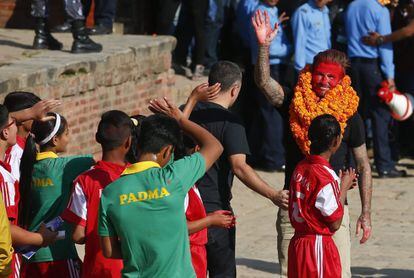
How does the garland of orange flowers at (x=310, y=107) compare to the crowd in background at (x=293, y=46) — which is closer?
the garland of orange flowers at (x=310, y=107)

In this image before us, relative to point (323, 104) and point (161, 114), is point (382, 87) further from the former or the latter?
point (161, 114)

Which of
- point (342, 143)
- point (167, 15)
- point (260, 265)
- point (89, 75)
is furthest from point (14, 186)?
point (167, 15)

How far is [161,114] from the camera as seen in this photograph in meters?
6.55

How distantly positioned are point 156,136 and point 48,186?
3.94 ft

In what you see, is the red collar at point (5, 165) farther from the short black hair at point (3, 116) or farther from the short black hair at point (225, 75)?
the short black hair at point (225, 75)

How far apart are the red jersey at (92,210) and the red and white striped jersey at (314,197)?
4.31ft

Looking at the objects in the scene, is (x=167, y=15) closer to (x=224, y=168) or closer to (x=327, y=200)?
(x=224, y=168)

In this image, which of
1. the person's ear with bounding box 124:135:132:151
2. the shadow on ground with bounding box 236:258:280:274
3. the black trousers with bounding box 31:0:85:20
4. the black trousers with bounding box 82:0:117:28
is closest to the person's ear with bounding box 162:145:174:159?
the person's ear with bounding box 124:135:132:151

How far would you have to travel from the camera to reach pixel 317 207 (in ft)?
24.1

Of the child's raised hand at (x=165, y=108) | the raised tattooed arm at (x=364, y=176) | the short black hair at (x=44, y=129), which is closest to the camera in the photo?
the child's raised hand at (x=165, y=108)

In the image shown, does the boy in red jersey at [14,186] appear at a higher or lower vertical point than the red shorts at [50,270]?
higher

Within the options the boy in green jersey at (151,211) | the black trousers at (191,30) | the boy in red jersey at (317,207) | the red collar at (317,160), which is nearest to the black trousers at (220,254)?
the boy in red jersey at (317,207)

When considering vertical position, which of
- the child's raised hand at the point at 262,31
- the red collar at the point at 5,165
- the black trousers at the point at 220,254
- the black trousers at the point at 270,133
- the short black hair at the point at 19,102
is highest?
the child's raised hand at the point at 262,31

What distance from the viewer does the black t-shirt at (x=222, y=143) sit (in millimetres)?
7703
